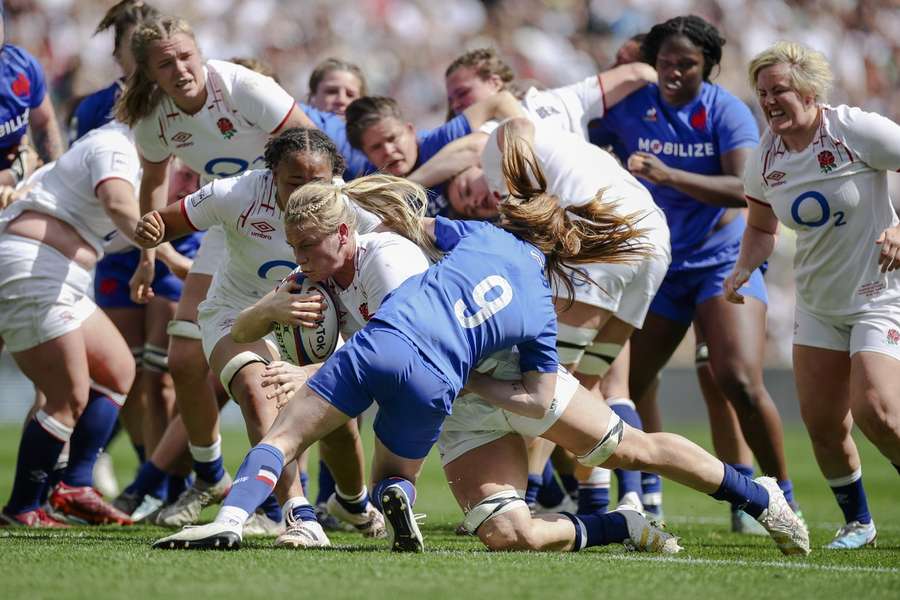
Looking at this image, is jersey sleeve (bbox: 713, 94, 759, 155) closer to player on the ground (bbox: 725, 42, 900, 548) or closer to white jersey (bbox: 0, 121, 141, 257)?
player on the ground (bbox: 725, 42, 900, 548)

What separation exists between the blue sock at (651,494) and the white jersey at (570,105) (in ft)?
6.71

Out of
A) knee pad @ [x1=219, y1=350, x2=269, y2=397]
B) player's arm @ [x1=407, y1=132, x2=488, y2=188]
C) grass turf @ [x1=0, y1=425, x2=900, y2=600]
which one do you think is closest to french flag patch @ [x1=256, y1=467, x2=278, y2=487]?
grass turf @ [x1=0, y1=425, x2=900, y2=600]

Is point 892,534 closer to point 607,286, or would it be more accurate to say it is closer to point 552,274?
point 607,286

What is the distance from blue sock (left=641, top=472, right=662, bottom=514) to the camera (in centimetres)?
701

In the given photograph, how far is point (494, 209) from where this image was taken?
6.69 m

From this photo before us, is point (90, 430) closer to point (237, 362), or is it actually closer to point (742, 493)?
point (237, 362)

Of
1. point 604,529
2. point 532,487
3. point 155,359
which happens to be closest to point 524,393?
point 604,529

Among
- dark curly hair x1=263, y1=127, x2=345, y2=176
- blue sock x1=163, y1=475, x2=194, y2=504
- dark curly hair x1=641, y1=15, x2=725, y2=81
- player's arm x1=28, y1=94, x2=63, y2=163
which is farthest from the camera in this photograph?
player's arm x1=28, y1=94, x2=63, y2=163

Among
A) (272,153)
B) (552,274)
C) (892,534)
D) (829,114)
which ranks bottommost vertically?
(892,534)

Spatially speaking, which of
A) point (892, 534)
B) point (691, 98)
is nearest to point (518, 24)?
point (691, 98)

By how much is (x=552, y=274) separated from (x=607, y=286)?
29.8 inches

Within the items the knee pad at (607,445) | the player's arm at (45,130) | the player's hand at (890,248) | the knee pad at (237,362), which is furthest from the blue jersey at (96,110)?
the player's hand at (890,248)

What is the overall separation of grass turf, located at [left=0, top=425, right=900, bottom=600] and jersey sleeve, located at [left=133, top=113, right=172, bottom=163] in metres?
1.97

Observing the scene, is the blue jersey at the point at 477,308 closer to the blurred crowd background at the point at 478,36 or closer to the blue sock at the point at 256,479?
the blue sock at the point at 256,479
